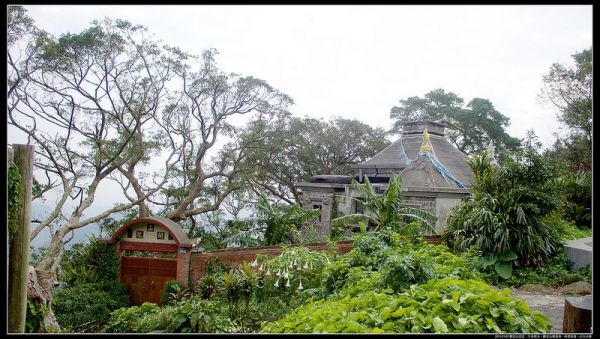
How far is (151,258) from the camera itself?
1275cm

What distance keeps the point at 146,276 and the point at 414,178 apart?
25.6 ft

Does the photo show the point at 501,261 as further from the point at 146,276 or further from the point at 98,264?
the point at 98,264

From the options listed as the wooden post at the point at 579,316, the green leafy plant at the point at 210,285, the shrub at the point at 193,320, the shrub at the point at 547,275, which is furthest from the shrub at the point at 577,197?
the wooden post at the point at 579,316

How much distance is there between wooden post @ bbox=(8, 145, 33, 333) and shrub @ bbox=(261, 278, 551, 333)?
7.57 feet

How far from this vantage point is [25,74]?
15.3 m

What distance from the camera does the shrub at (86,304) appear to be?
10836 mm

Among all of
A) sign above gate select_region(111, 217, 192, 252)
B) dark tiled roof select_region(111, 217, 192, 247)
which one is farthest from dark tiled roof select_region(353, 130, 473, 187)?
sign above gate select_region(111, 217, 192, 252)

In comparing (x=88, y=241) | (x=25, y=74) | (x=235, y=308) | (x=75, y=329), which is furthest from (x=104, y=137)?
(x=235, y=308)

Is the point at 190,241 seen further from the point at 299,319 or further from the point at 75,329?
the point at 299,319

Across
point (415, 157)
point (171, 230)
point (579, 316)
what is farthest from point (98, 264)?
point (579, 316)

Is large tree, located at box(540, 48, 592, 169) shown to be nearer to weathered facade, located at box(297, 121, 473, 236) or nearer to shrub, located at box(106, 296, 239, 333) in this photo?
weathered facade, located at box(297, 121, 473, 236)

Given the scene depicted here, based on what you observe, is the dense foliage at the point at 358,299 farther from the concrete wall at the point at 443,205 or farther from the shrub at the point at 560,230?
the concrete wall at the point at 443,205

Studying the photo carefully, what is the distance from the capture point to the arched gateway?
1234 cm

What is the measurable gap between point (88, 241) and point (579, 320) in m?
12.5
